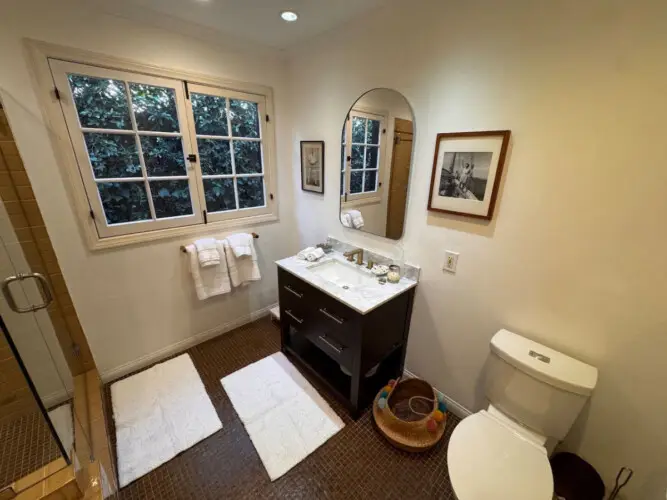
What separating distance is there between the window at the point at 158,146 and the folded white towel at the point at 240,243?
18cm

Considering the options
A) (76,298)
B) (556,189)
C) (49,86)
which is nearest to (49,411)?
(76,298)

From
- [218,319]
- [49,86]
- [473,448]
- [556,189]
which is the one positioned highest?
[49,86]

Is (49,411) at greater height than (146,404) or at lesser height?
greater

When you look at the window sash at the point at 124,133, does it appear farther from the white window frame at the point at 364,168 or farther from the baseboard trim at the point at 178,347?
the white window frame at the point at 364,168

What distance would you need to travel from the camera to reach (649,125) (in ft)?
2.92

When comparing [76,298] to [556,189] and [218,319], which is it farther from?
[556,189]

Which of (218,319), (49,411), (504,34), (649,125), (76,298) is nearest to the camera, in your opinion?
(649,125)

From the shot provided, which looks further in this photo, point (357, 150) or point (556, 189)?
point (357, 150)

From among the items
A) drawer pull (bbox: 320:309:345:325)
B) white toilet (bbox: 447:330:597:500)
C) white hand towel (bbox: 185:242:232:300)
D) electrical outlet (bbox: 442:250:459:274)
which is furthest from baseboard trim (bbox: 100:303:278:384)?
white toilet (bbox: 447:330:597:500)

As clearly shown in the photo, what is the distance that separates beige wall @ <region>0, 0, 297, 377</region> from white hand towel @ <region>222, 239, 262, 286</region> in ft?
0.71

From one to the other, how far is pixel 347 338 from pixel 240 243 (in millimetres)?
1186

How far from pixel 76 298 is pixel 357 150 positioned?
6.74 feet

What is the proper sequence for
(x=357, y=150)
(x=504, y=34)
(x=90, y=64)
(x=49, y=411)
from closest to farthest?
(x=504, y=34) → (x=49, y=411) → (x=90, y=64) → (x=357, y=150)

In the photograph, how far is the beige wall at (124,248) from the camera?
131cm
